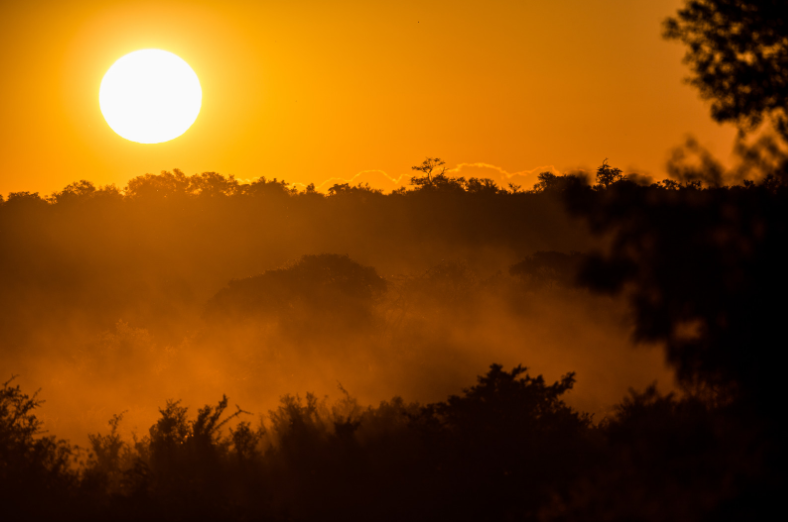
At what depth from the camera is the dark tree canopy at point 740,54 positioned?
13.5m

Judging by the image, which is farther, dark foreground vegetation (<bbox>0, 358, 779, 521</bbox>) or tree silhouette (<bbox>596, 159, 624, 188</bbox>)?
tree silhouette (<bbox>596, 159, 624, 188</bbox>)

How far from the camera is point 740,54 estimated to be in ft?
45.8

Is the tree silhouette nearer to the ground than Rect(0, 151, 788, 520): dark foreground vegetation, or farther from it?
farther from it

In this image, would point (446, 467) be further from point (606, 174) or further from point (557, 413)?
point (606, 174)

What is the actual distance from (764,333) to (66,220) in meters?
113

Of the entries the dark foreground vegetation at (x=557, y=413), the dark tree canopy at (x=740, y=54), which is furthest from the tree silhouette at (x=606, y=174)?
the dark tree canopy at (x=740, y=54)

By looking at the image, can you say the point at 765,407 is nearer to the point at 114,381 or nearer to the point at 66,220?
the point at 114,381

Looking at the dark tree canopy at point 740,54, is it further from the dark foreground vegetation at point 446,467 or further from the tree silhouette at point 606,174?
the tree silhouette at point 606,174

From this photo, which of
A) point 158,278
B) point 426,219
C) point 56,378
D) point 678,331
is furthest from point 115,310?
point 678,331

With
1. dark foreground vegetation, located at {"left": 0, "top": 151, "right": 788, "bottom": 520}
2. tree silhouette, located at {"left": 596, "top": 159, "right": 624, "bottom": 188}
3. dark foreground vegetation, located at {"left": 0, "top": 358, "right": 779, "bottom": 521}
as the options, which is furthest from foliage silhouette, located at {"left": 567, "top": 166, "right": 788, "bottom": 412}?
tree silhouette, located at {"left": 596, "top": 159, "right": 624, "bottom": 188}

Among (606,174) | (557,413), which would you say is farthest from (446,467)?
(606,174)

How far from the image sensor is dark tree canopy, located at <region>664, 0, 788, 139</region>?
44.3 feet

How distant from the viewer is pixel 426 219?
122 m

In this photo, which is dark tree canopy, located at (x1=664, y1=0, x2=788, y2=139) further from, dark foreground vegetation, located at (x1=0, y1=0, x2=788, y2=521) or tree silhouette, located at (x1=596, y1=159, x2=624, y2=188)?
tree silhouette, located at (x1=596, y1=159, x2=624, y2=188)
